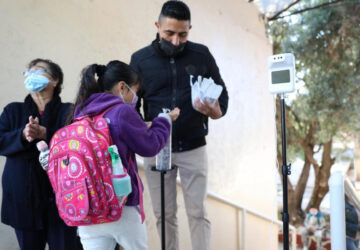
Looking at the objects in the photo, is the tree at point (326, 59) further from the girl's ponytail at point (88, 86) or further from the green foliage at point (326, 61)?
the girl's ponytail at point (88, 86)

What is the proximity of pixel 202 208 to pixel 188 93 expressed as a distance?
649 millimetres

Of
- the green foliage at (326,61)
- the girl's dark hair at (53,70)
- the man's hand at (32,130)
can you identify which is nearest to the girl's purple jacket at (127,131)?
the man's hand at (32,130)

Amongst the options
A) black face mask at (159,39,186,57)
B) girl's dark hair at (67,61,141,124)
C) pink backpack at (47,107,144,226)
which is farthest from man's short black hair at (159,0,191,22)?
pink backpack at (47,107,144,226)

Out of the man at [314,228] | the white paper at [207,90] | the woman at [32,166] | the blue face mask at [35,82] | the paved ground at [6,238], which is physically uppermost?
the blue face mask at [35,82]

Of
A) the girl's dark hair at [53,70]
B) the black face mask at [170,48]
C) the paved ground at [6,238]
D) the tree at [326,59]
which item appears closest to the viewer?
the girl's dark hair at [53,70]

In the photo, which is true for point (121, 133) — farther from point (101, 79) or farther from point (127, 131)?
point (101, 79)

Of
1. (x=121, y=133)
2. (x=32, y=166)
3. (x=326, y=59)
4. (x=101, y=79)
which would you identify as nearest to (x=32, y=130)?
(x=32, y=166)

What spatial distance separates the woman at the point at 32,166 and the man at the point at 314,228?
298 inches

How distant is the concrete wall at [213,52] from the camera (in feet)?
7.56

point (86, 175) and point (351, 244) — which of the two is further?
point (351, 244)

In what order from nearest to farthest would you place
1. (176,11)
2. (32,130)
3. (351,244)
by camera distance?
(32,130) < (176,11) < (351,244)

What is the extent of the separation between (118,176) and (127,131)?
0.17 metres

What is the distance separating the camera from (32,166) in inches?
70.4

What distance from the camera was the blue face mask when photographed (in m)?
1.80
